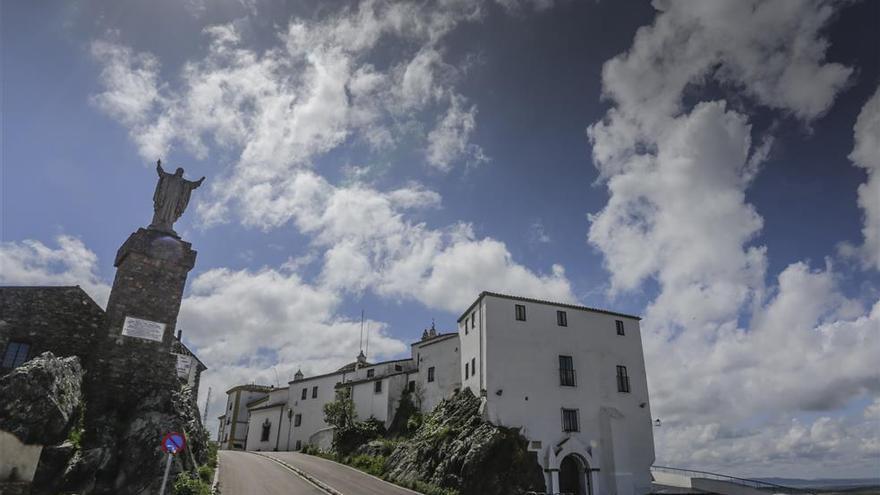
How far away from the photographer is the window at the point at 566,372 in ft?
114

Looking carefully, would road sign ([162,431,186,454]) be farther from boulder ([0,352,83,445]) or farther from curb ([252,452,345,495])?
A: curb ([252,452,345,495])

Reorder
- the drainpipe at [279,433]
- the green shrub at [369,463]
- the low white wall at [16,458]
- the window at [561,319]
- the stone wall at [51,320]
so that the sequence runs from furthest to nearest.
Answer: the drainpipe at [279,433] < the window at [561,319] < the green shrub at [369,463] < the stone wall at [51,320] < the low white wall at [16,458]

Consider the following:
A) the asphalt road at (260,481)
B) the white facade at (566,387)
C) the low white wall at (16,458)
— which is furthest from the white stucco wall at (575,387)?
the low white wall at (16,458)

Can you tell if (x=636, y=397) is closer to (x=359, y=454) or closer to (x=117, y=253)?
(x=359, y=454)

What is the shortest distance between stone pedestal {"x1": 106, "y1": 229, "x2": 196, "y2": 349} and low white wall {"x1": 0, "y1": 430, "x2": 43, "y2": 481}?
563 cm

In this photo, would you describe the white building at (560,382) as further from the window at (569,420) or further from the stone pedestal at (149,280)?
the stone pedestal at (149,280)

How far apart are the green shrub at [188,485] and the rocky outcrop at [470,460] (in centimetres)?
1454

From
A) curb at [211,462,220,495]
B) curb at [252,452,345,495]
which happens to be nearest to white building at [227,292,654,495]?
curb at [252,452,345,495]

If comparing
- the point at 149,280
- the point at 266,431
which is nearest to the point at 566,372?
the point at 149,280

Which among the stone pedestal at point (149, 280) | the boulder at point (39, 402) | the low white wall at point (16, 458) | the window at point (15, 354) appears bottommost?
the low white wall at point (16, 458)

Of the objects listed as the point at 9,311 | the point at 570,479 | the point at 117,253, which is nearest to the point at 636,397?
the point at 570,479

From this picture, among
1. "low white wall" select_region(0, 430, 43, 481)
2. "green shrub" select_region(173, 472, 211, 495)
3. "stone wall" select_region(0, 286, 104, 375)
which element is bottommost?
"green shrub" select_region(173, 472, 211, 495)

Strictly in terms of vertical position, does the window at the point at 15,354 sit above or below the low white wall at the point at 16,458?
above

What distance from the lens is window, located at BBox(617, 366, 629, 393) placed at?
3622 centimetres
